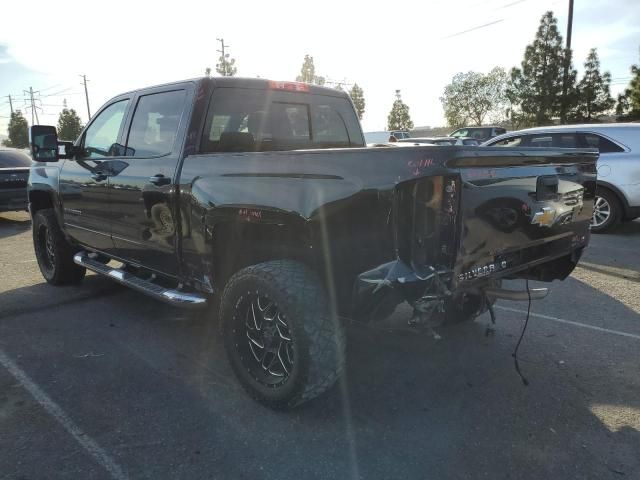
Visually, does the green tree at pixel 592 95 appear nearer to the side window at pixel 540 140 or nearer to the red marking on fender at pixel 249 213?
the side window at pixel 540 140

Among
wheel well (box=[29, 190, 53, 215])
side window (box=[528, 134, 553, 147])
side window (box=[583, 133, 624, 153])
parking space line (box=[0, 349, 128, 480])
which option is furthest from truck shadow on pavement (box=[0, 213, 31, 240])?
side window (box=[583, 133, 624, 153])

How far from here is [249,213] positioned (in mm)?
3096

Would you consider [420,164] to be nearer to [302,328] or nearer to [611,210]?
[302,328]

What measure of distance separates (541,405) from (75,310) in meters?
4.18

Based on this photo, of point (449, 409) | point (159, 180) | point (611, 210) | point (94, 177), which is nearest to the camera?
point (449, 409)

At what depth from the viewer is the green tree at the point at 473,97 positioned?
6456cm

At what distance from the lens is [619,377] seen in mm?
3438

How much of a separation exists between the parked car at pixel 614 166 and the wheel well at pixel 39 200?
22.5 ft

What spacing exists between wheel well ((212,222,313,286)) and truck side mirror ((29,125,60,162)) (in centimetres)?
255

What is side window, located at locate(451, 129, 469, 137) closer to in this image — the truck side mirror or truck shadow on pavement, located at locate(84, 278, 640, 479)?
truck shadow on pavement, located at locate(84, 278, 640, 479)

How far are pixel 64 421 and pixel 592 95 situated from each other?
104 feet

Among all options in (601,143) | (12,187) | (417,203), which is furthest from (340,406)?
(12,187)

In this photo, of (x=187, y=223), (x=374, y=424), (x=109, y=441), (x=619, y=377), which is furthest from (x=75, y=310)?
(x=619, y=377)

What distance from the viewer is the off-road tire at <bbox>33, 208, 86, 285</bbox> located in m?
5.59
